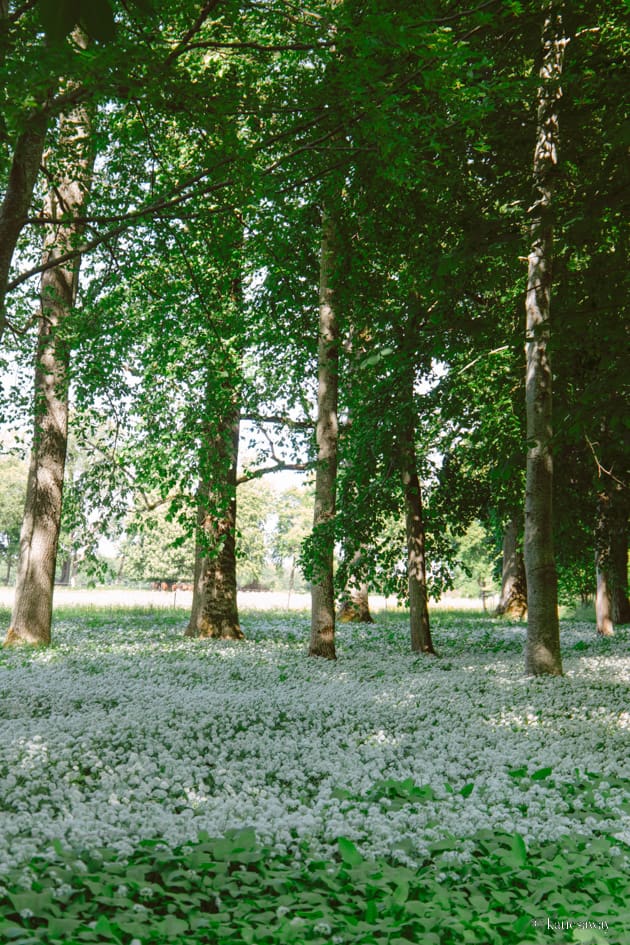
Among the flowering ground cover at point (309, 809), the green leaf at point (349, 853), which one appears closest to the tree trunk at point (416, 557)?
the flowering ground cover at point (309, 809)

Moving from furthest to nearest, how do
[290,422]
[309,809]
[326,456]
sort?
[290,422] < [326,456] < [309,809]

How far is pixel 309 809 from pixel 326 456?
841cm

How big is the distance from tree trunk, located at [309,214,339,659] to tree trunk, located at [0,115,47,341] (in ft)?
21.9

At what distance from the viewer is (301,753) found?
6535mm

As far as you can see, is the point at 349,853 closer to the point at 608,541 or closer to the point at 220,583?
the point at 220,583

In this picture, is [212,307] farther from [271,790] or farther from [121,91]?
[271,790]

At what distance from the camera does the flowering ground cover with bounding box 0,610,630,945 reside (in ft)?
11.6

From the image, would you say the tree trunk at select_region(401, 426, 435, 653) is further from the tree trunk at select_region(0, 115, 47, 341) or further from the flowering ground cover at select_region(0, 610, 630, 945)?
the tree trunk at select_region(0, 115, 47, 341)

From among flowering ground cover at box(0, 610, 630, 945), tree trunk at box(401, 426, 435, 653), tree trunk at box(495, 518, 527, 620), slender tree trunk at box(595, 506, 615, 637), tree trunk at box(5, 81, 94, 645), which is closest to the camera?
flowering ground cover at box(0, 610, 630, 945)

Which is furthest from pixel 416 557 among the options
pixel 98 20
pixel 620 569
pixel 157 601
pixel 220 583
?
pixel 157 601

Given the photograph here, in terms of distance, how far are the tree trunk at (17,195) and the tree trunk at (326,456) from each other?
21.9ft

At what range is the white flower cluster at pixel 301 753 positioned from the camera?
15.6ft

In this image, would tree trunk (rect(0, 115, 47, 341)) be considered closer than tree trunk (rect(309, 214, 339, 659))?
Yes

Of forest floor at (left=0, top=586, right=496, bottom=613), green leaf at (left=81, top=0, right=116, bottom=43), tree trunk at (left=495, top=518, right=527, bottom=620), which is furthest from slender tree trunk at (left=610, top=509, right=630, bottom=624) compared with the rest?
green leaf at (left=81, top=0, right=116, bottom=43)
